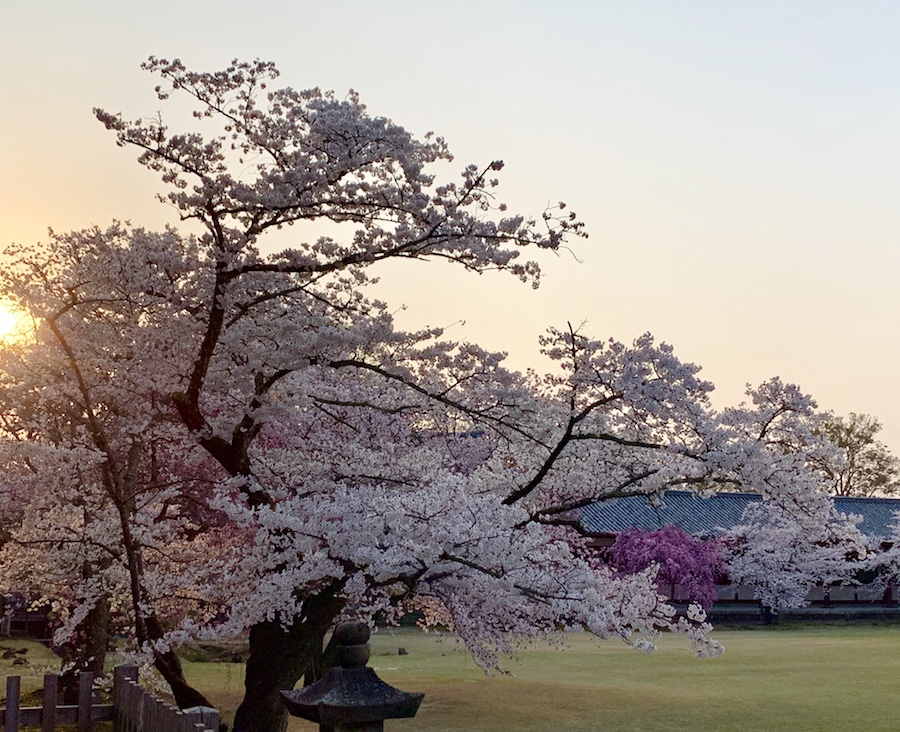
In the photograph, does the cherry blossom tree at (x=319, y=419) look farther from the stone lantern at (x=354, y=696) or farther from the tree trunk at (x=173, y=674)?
the stone lantern at (x=354, y=696)

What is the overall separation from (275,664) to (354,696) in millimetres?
6321

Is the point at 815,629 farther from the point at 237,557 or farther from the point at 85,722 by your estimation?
the point at 85,722

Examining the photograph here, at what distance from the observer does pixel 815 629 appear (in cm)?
3775

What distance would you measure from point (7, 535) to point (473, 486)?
429 inches

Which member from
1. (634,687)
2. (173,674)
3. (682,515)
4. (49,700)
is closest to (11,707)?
(49,700)

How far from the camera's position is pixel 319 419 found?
619 inches

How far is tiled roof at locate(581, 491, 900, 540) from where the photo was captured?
41.4 metres

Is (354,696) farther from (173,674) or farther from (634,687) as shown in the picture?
(634,687)

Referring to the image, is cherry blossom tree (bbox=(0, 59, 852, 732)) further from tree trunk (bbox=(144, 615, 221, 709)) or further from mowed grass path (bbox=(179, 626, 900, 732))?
mowed grass path (bbox=(179, 626, 900, 732))

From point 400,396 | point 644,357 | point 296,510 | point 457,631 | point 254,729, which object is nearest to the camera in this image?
point 296,510

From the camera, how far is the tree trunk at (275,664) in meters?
12.0

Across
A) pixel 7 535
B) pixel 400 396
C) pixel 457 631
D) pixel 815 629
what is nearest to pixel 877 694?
pixel 457 631

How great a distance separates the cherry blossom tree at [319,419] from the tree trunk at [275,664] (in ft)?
0.08

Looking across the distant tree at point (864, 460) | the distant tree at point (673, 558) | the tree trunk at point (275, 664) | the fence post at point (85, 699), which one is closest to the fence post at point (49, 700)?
the fence post at point (85, 699)
